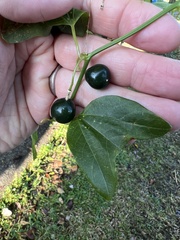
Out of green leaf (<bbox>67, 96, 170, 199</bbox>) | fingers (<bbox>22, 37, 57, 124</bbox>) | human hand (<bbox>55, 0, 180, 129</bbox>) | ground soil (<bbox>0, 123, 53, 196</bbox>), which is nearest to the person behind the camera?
green leaf (<bbox>67, 96, 170, 199</bbox>)

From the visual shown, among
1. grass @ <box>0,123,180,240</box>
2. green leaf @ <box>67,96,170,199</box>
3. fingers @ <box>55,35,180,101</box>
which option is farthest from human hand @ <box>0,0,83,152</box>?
grass @ <box>0,123,180,240</box>

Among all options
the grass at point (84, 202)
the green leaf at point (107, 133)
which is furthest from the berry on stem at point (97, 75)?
the grass at point (84, 202)

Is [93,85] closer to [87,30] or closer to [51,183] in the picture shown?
[87,30]

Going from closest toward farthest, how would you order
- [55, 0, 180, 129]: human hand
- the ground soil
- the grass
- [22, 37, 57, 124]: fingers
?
1. [55, 0, 180, 129]: human hand
2. [22, 37, 57, 124]: fingers
3. the grass
4. the ground soil

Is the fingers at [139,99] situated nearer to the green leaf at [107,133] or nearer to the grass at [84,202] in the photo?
the green leaf at [107,133]

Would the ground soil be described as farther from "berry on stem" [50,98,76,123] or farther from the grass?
"berry on stem" [50,98,76,123]

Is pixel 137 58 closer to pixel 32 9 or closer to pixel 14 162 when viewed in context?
pixel 32 9

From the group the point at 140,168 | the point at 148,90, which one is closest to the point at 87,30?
the point at 148,90
